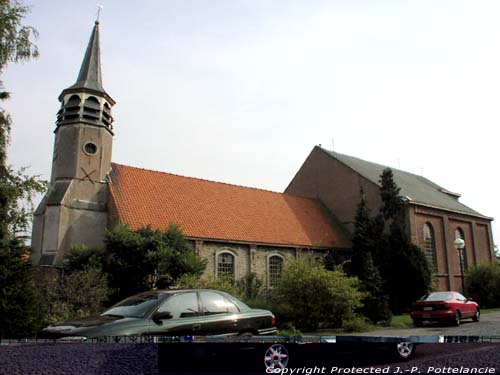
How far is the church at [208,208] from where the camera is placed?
25000 mm

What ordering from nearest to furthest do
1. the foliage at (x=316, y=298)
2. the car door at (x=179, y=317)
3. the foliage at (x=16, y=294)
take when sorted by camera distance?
the car door at (x=179, y=317) → the foliage at (x=16, y=294) → the foliage at (x=316, y=298)

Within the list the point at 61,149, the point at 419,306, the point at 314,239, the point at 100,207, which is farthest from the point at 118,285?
the point at 314,239

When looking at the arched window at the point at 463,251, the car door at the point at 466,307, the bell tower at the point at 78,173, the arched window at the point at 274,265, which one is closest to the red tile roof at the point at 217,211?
the arched window at the point at 274,265

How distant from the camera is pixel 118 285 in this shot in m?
19.8

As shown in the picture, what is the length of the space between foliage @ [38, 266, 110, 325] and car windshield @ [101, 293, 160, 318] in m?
7.84

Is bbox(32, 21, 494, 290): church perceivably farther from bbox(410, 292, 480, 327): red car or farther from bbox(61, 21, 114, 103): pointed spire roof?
bbox(410, 292, 480, 327): red car

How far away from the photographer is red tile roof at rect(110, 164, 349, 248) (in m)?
26.2

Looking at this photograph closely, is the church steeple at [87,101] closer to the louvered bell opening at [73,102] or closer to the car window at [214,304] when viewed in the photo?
the louvered bell opening at [73,102]

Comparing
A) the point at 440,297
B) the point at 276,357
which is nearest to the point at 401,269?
the point at 440,297

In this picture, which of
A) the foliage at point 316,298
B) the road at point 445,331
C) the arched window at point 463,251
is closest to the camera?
the road at point 445,331

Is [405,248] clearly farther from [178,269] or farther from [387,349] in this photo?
[387,349]

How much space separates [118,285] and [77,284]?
10.6 ft

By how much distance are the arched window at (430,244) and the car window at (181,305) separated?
30.7 metres

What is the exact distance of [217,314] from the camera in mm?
8109
